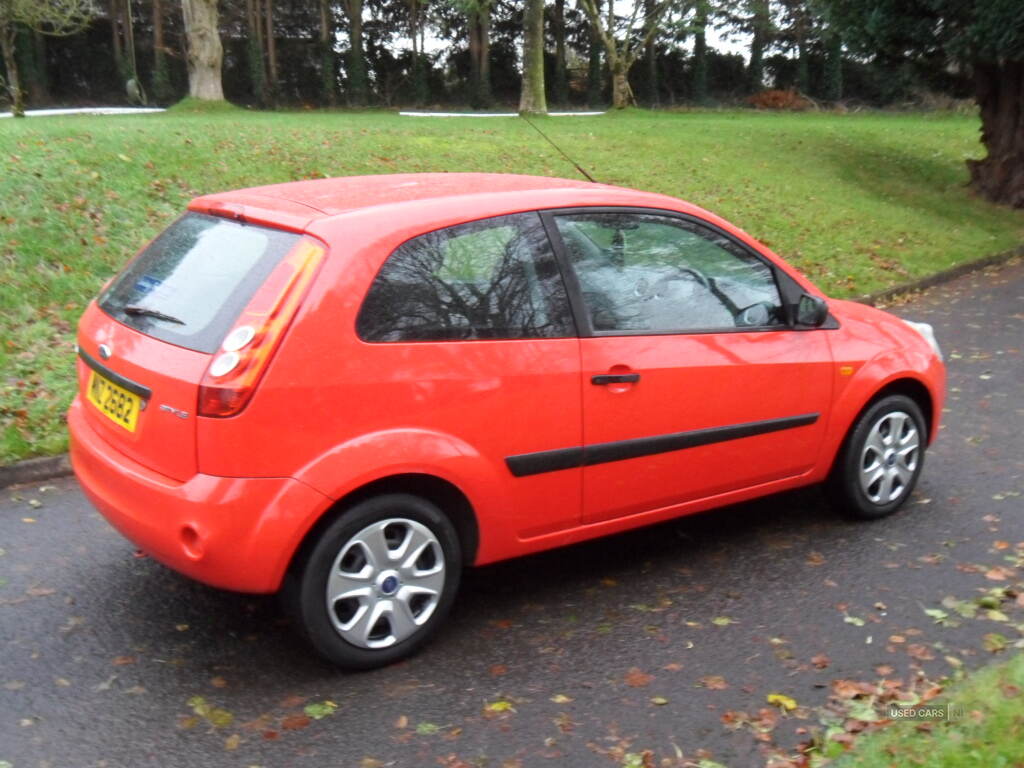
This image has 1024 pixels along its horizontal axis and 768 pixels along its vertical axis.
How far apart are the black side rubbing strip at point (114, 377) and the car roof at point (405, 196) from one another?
767mm

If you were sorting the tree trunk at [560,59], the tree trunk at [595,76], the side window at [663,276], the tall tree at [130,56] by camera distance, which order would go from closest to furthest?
1. the side window at [663,276]
2. the tall tree at [130,56]
3. the tree trunk at [595,76]
4. the tree trunk at [560,59]

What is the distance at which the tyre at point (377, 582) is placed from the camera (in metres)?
3.80

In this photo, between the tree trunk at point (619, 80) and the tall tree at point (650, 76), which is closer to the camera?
the tree trunk at point (619, 80)

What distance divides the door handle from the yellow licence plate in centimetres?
178

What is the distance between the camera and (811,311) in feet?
16.8

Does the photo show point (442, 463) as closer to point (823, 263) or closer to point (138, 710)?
point (138, 710)

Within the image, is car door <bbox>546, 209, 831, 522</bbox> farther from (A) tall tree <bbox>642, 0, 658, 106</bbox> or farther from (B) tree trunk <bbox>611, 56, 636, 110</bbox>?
(A) tall tree <bbox>642, 0, 658, 106</bbox>

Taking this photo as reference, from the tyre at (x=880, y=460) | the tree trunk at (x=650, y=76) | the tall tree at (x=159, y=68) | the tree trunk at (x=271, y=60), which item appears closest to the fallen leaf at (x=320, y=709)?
the tyre at (x=880, y=460)

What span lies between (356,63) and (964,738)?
39.4m

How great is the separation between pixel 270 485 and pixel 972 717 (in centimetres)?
247

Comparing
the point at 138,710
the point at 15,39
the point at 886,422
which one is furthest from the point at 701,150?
the point at 15,39

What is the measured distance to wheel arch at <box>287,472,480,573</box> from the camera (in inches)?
151

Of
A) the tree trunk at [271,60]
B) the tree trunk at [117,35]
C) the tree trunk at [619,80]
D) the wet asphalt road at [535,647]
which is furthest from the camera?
the tree trunk at [271,60]

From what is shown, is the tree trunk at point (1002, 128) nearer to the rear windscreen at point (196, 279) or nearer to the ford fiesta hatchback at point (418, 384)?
the ford fiesta hatchback at point (418, 384)
